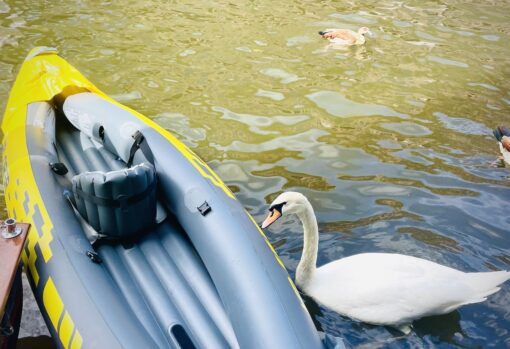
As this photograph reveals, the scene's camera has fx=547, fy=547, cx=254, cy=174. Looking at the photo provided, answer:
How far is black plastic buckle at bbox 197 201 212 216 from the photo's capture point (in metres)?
2.75

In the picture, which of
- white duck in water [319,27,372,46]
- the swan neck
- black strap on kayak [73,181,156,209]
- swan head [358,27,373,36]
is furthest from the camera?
swan head [358,27,373,36]

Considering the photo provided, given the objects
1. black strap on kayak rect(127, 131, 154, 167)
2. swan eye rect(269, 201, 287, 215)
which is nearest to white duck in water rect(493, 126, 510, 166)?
swan eye rect(269, 201, 287, 215)

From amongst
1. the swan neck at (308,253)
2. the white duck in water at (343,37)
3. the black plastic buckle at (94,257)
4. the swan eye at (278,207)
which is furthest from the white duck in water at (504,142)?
the black plastic buckle at (94,257)

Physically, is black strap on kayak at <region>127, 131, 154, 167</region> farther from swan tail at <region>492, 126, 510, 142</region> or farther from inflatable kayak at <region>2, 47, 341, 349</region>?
swan tail at <region>492, 126, 510, 142</region>

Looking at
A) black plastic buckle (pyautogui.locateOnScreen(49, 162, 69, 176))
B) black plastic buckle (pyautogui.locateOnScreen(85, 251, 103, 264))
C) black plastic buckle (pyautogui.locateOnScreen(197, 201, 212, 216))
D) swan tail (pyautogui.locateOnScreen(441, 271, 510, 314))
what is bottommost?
swan tail (pyautogui.locateOnScreen(441, 271, 510, 314))

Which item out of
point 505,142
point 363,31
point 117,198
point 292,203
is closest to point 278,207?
point 292,203

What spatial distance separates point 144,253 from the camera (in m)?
2.86

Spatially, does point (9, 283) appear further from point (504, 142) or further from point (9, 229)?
point (504, 142)

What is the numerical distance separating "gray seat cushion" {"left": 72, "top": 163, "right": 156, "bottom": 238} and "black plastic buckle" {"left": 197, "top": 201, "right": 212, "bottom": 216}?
0.87 ft

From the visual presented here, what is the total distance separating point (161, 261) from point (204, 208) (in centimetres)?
35

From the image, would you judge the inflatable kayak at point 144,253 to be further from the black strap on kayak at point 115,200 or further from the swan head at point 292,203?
the swan head at point 292,203

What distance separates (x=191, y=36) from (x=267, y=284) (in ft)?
17.8

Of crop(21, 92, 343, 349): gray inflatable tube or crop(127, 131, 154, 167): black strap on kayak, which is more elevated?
crop(127, 131, 154, 167): black strap on kayak

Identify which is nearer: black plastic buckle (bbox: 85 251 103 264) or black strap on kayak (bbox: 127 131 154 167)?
black plastic buckle (bbox: 85 251 103 264)
